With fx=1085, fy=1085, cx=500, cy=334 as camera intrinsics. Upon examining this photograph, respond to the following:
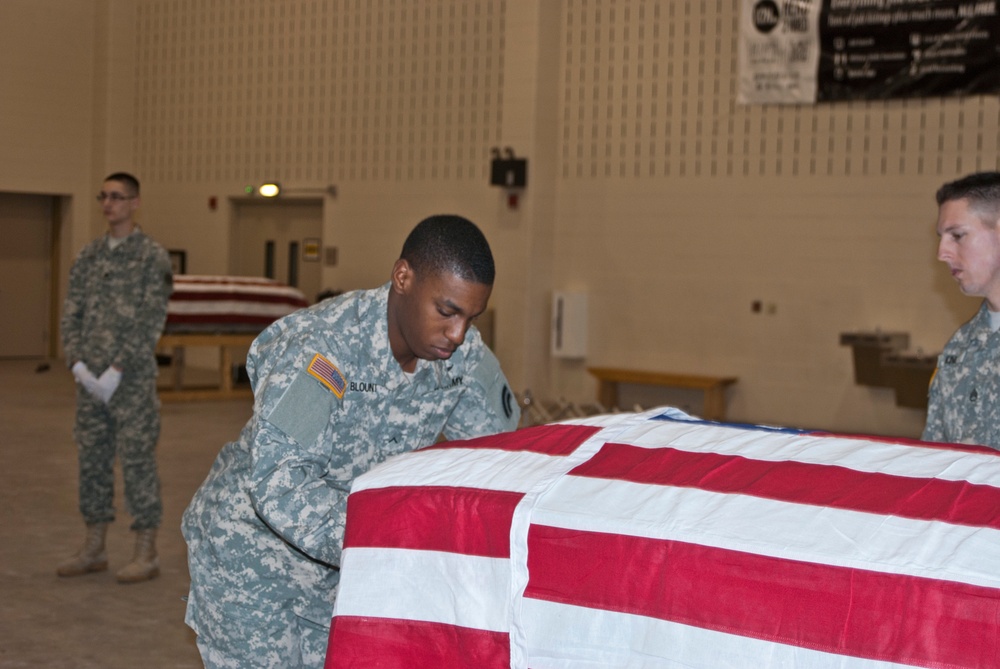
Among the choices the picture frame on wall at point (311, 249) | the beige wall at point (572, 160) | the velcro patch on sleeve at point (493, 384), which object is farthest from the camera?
the picture frame on wall at point (311, 249)

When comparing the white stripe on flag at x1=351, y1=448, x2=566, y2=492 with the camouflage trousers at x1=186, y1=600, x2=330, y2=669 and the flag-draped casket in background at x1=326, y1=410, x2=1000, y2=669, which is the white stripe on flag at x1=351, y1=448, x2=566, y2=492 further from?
the camouflage trousers at x1=186, y1=600, x2=330, y2=669

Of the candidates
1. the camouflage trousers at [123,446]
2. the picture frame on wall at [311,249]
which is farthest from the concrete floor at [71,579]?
the picture frame on wall at [311,249]

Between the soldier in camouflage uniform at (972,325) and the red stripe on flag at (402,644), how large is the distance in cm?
145

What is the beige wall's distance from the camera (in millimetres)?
8438

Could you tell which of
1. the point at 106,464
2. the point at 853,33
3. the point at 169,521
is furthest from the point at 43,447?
the point at 853,33

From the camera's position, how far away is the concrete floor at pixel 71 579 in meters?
3.63

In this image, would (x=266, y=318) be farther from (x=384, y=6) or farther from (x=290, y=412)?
(x=290, y=412)

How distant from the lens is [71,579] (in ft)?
14.5

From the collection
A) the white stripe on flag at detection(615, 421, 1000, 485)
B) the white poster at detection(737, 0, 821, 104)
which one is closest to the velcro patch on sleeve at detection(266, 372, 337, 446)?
the white stripe on flag at detection(615, 421, 1000, 485)

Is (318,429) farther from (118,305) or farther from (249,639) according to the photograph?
(118,305)

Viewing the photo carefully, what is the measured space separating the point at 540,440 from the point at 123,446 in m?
2.87

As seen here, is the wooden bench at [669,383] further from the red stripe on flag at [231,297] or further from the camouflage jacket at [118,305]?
the camouflage jacket at [118,305]

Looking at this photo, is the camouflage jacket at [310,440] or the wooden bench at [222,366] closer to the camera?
the camouflage jacket at [310,440]

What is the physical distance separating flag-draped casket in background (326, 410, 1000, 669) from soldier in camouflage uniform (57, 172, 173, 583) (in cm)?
275
